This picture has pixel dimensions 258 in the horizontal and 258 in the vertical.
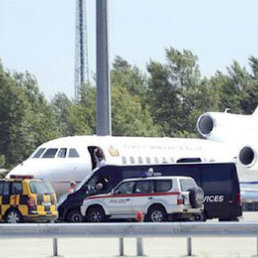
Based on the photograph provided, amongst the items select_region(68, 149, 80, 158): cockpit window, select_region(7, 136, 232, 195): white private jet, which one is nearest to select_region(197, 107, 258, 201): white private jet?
select_region(7, 136, 232, 195): white private jet

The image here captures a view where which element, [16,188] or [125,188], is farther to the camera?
[16,188]

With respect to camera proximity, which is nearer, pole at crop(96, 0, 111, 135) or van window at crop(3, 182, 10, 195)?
van window at crop(3, 182, 10, 195)

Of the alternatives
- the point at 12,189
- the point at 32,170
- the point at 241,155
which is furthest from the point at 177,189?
the point at 241,155

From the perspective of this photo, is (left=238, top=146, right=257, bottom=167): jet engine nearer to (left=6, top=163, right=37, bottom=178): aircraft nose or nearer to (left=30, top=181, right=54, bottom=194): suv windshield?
(left=6, top=163, right=37, bottom=178): aircraft nose

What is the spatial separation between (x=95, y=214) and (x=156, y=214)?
213 cm

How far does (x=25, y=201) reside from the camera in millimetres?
29750

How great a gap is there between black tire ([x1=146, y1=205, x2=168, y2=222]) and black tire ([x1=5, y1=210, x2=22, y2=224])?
3713mm

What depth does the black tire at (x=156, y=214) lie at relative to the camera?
28625mm

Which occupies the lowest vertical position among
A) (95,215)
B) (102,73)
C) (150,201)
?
(95,215)

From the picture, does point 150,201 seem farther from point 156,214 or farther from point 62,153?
point 62,153

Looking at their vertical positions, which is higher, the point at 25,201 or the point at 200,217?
the point at 25,201

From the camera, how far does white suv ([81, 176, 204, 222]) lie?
93.5 feet

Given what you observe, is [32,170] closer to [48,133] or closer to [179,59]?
[48,133]

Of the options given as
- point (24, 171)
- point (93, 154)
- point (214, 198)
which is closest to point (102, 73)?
point (93, 154)
